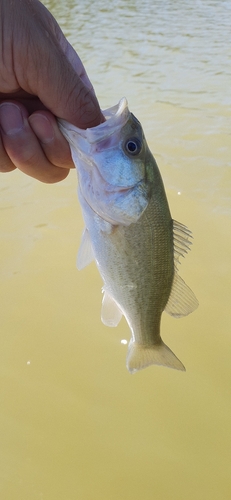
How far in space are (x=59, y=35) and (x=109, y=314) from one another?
139 centimetres

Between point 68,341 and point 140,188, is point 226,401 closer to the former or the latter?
point 68,341

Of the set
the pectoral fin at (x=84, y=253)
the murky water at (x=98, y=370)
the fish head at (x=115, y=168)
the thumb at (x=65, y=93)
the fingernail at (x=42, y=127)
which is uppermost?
the thumb at (x=65, y=93)

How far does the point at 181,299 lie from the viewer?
2.21 m

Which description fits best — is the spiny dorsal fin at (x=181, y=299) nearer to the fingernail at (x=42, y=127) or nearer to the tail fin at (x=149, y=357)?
the tail fin at (x=149, y=357)

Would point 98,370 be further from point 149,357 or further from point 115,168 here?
point 115,168

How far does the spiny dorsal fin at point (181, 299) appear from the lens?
2.20 m

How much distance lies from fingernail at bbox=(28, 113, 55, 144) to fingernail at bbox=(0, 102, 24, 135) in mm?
52

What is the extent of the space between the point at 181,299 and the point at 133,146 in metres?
0.76

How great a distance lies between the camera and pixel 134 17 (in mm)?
14250

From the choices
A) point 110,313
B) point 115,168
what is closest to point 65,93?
point 115,168

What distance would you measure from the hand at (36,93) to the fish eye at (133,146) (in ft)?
0.65

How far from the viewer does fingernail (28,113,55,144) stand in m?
2.01

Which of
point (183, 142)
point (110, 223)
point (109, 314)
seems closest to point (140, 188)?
point (110, 223)

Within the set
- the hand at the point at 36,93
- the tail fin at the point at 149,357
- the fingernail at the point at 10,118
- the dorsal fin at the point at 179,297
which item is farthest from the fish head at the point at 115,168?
the tail fin at the point at 149,357
